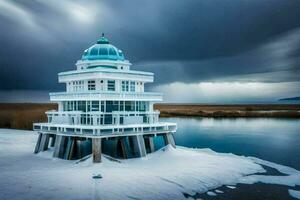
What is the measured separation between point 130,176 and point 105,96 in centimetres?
1063

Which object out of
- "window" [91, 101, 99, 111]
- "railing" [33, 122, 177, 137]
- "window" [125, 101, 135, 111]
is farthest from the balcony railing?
"railing" [33, 122, 177, 137]

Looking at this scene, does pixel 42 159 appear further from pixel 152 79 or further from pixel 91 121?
pixel 152 79

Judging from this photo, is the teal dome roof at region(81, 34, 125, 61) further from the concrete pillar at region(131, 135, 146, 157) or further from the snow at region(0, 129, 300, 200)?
the snow at region(0, 129, 300, 200)

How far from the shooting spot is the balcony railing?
112ft

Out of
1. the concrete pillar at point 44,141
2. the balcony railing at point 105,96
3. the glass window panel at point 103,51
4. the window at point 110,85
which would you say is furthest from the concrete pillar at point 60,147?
the glass window panel at point 103,51

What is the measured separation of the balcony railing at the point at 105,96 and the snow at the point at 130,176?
6.24 metres

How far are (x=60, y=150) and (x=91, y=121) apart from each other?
438 cm

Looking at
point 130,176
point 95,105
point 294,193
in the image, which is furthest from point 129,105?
point 294,193

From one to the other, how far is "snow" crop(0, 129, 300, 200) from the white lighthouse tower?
7.20ft

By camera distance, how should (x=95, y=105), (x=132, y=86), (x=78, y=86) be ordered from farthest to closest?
(x=132, y=86)
(x=78, y=86)
(x=95, y=105)

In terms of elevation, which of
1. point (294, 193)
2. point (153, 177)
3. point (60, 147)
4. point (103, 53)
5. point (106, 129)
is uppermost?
point (103, 53)

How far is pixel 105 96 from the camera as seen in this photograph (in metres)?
34.4

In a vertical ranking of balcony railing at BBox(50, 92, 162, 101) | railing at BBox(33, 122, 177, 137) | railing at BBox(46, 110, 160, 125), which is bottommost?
railing at BBox(33, 122, 177, 137)

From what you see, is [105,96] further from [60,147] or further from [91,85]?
[60,147]
